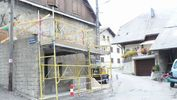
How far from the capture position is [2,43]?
1978 centimetres

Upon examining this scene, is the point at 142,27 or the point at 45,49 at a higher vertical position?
the point at 142,27

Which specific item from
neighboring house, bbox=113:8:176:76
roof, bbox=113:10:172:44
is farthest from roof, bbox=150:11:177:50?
roof, bbox=113:10:172:44

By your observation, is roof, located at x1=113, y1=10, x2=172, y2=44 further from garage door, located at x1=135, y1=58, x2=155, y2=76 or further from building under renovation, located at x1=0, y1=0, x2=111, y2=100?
building under renovation, located at x1=0, y1=0, x2=111, y2=100

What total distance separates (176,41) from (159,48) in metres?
1.75

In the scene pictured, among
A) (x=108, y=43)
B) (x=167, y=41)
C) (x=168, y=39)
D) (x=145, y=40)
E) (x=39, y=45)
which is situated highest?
(x=108, y=43)

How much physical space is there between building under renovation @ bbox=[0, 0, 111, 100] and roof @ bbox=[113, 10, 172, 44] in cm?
1442

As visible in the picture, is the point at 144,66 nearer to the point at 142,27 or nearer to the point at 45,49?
the point at 142,27

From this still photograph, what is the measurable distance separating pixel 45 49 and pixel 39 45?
155 cm

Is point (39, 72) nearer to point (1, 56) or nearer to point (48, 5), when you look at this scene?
point (1, 56)

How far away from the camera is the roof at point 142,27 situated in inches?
1699

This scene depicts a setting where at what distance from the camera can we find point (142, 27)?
4553 cm

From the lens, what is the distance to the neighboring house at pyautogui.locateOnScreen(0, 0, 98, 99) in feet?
57.1

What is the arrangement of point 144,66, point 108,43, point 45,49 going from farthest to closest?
point 108,43
point 144,66
point 45,49

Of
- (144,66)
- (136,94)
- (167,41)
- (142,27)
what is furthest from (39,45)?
(142,27)
